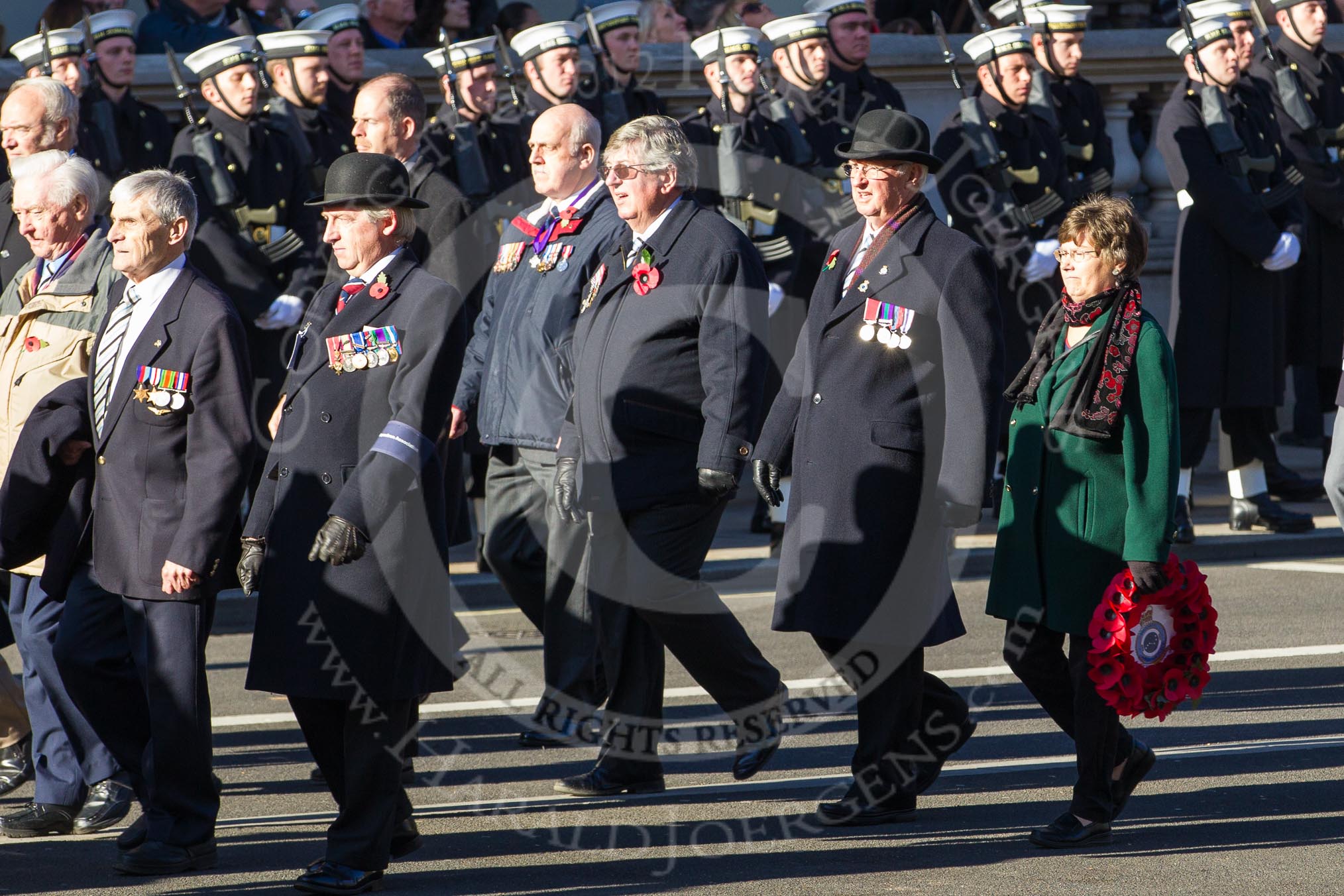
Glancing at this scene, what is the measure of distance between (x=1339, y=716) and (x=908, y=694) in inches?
77.2

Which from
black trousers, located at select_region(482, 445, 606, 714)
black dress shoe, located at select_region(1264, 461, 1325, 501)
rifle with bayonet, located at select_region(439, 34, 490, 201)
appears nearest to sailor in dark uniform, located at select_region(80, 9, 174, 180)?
rifle with bayonet, located at select_region(439, 34, 490, 201)

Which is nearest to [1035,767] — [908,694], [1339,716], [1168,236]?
[908,694]

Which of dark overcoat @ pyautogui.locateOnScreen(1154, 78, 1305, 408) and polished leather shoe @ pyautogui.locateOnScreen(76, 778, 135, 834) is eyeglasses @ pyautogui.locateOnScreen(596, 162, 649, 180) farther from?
dark overcoat @ pyautogui.locateOnScreen(1154, 78, 1305, 408)

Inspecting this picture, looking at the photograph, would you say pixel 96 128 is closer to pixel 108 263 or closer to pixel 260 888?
pixel 108 263

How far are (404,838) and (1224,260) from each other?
6.99 metres

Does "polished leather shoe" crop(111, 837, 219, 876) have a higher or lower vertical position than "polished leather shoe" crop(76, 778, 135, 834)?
higher

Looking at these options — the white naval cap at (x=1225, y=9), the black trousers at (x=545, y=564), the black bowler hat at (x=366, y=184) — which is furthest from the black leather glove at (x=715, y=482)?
the white naval cap at (x=1225, y=9)

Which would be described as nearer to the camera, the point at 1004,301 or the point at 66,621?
the point at 66,621

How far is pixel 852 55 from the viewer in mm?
11820

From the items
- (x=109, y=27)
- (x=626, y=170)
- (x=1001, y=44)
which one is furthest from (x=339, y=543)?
(x=1001, y=44)

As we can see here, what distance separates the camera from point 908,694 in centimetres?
613

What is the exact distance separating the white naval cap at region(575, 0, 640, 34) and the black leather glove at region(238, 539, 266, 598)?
20.9ft

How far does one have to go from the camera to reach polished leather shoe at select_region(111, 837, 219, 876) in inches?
222

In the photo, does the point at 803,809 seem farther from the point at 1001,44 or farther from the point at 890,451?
the point at 1001,44
